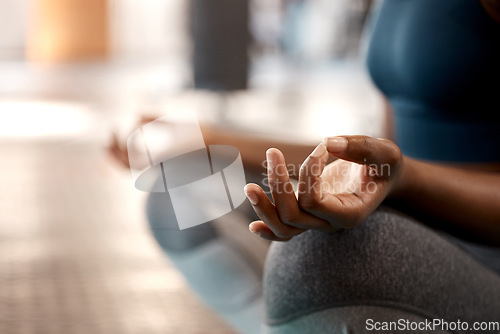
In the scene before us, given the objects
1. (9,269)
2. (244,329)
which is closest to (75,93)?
(9,269)

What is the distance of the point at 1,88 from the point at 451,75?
4.08 metres

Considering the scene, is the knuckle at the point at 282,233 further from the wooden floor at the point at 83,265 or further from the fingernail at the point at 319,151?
the wooden floor at the point at 83,265

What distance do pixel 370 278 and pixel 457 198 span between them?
0.11 m

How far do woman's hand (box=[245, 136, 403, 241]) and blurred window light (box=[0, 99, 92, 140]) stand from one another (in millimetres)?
2335

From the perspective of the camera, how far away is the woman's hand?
1.15 feet

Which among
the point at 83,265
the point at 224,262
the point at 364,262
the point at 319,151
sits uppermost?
the point at 319,151

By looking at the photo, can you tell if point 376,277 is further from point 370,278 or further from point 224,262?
point 224,262

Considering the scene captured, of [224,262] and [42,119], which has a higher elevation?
[224,262]

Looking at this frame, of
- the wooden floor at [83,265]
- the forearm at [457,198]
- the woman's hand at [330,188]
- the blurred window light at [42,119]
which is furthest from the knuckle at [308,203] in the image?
the blurred window light at [42,119]

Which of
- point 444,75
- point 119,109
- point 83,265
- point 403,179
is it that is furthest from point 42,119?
point 403,179

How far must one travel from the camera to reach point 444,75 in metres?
0.60

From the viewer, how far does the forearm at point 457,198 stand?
18.7 inches

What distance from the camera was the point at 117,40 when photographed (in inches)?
324

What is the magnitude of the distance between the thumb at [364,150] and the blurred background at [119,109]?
0.25 metres
